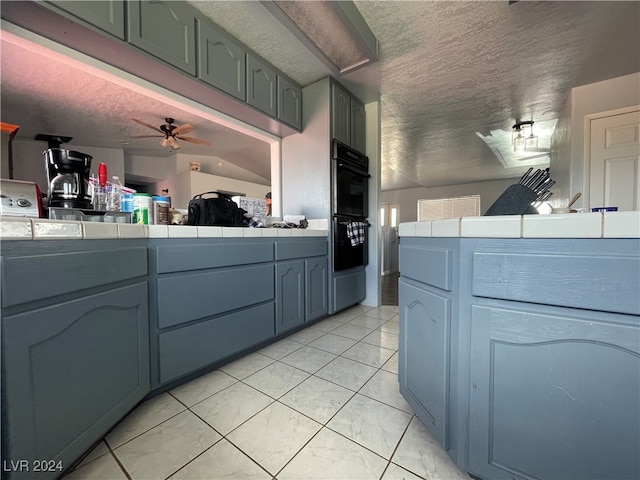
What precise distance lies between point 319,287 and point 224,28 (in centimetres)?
214

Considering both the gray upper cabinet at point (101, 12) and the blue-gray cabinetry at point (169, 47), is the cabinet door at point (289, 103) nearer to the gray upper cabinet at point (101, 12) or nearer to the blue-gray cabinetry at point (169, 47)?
the blue-gray cabinetry at point (169, 47)

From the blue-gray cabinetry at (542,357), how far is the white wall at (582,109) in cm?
284

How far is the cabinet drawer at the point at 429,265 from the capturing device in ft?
A: 2.50

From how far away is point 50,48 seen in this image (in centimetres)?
123

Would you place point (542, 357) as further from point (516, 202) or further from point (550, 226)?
point (516, 202)

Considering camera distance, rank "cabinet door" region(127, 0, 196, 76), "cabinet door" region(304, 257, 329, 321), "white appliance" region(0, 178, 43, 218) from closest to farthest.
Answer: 1. "white appliance" region(0, 178, 43, 218)
2. "cabinet door" region(127, 0, 196, 76)
3. "cabinet door" region(304, 257, 329, 321)

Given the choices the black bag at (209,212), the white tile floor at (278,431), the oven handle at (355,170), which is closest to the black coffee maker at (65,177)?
the black bag at (209,212)

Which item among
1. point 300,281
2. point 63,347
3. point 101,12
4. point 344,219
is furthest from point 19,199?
point 344,219

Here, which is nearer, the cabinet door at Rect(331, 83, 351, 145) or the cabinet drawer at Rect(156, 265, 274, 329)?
the cabinet drawer at Rect(156, 265, 274, 329)

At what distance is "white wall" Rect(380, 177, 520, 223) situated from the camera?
662 cm

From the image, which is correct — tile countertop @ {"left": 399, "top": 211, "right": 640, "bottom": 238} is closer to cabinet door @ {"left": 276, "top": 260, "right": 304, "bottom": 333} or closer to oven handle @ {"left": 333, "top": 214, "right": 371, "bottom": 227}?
cabinet door @ {"left": 276, "top": 260, "right": 304, "bottom": 333}

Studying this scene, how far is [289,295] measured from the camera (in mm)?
1929

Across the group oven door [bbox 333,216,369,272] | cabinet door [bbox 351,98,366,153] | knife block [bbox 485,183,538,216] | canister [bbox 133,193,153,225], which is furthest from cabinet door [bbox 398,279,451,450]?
cabinet door [bbox 351,98,366,153]

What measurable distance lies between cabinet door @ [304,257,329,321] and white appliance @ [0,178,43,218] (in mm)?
1561
